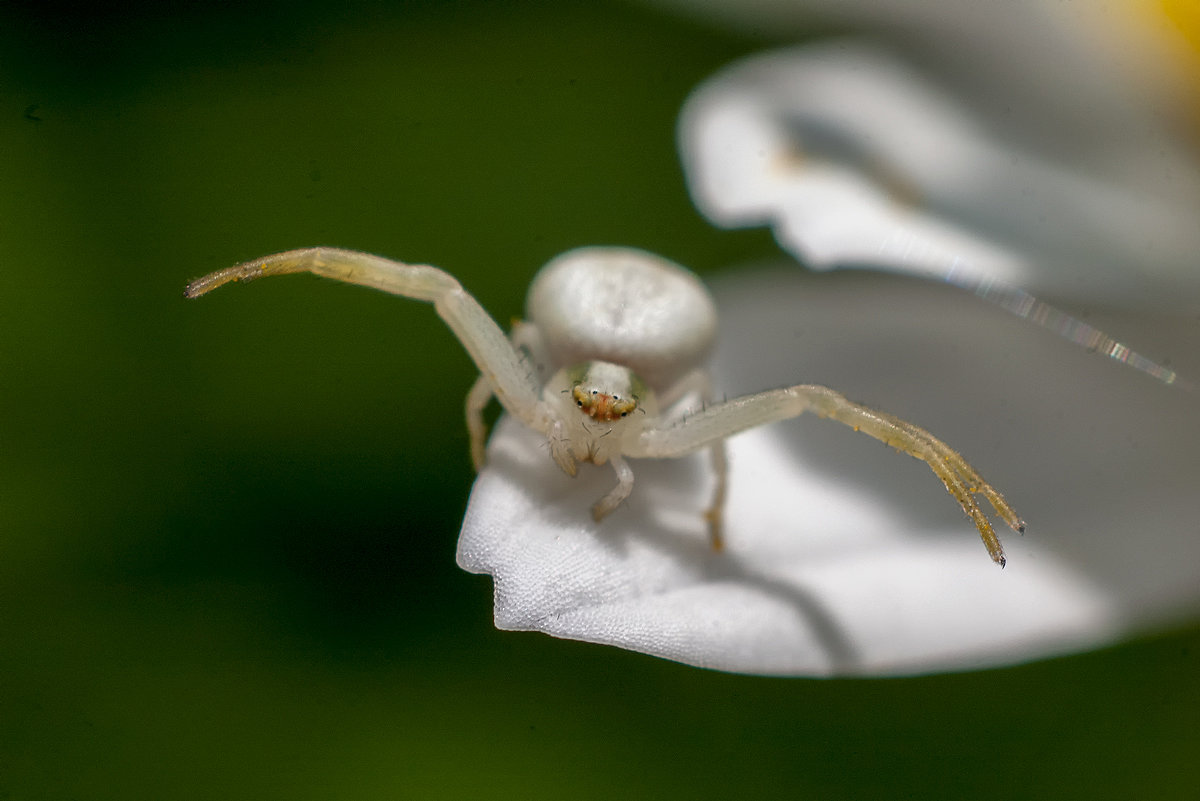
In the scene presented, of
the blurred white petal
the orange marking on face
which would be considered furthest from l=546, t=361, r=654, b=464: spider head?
the blurred white petal

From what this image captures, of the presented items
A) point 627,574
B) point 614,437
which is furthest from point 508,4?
point 627,574

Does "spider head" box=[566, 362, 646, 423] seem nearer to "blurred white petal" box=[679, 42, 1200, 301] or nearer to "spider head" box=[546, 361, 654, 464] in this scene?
"spider head" box=[546, 361, 654, 464]

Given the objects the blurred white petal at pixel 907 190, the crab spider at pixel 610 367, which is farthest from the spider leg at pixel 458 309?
the blurred white petal at pixel 907 190

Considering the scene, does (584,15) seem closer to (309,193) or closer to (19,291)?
(309,193)

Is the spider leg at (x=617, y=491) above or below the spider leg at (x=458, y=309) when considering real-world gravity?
below

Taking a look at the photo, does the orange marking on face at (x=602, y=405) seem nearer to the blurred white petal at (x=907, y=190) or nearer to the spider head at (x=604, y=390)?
the spider head at (x=604, y=390)

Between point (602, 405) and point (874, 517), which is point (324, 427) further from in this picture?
point (874, 517)
